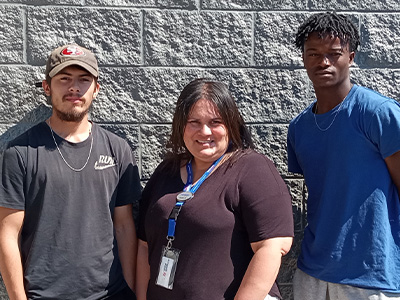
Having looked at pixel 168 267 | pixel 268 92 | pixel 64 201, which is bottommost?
pixel 168 267

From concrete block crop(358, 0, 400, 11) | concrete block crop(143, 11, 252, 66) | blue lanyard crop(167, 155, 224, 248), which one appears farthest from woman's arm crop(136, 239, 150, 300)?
concrete block crop(358, 0, 400, 11)

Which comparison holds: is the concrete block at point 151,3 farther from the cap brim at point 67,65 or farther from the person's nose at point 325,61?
the person's nose at point 325,61

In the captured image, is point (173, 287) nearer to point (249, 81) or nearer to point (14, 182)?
point (14, 182)

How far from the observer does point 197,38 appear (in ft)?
10.7

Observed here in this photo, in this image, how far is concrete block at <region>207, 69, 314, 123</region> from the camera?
10.8 ft

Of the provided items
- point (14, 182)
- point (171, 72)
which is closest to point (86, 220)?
point (14, 182)

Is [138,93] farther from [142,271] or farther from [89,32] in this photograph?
[142,271]

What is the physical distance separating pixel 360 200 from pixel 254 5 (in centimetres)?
146

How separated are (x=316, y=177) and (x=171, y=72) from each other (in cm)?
115

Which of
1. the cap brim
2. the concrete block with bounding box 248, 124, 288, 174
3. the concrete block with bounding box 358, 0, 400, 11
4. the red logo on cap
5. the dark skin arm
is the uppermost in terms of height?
the concrete block with bounding box 358, 0, 400, 11

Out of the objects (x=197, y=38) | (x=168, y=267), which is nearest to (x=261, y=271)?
(x=168, y=267)

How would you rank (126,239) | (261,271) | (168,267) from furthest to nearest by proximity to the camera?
(126,239)
(168,267)
(261,271)

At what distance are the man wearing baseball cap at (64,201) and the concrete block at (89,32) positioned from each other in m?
0.38

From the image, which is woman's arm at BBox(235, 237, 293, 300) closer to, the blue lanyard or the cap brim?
the blue lanyard
